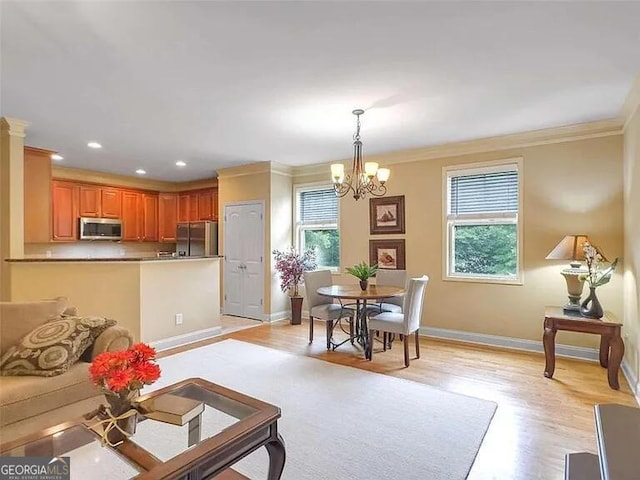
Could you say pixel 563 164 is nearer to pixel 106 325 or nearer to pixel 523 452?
pixel 523 452

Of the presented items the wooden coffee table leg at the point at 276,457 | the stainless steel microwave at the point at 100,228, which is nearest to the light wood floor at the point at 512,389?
the wooden coffee table leg at the point at 276,457

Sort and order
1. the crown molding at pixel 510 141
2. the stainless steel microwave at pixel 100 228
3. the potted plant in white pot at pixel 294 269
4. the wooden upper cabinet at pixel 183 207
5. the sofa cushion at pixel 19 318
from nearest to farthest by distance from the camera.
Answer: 1. the sofa cushion at pixel 19 318
2. the crown molding at pixel 510 141
3. the potted plant in white pot at pixel 294 269
4. the stainless steel microwave at pixel 100 228
5. the wooden upper cabinet at pixel 183 207

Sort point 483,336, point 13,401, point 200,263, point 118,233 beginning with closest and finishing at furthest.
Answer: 1. point 13,401
2. point 483,336
3. point 200,263
4. point 118,233

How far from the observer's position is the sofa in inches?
78.1

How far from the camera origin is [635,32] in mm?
2143

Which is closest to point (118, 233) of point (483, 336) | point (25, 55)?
point (25, 55)

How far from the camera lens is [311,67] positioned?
8.43 feet

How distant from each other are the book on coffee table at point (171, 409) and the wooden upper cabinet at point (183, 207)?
619 cm

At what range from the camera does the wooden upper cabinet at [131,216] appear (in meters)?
6.90

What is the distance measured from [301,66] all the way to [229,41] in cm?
54

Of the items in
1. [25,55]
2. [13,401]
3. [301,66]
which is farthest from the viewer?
[301,66]

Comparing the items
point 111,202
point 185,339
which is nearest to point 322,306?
point 185,339

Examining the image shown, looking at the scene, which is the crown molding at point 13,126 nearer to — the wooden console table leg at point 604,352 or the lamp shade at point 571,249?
the lamp shade at point 571,249

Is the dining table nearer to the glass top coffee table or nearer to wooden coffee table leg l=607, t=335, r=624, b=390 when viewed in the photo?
wooden coffee table leg l=607, t=335, r=624, b=390
